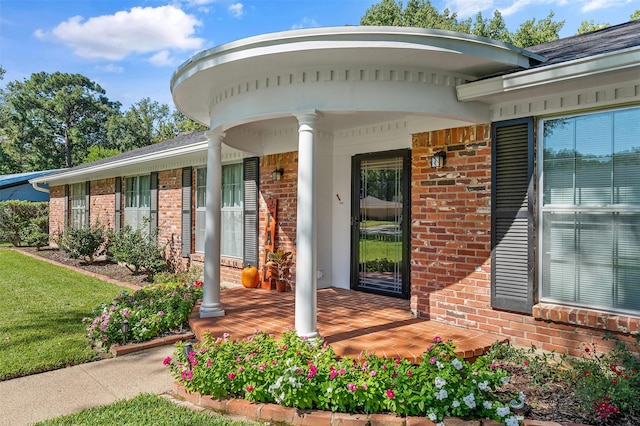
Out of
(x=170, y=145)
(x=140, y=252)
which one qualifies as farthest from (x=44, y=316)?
(x=170, y=145)

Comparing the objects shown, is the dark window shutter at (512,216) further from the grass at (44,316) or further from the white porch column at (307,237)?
the grass at (44,316)

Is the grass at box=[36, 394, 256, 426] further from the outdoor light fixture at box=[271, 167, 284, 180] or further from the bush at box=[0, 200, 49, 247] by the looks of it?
the bush at box=[0, 200, 49, 247]

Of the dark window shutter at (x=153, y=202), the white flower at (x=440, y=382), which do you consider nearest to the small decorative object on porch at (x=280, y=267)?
the white flower at (x=440, y=382)

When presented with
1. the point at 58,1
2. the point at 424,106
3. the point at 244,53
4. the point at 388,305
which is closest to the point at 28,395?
the point at 244,53

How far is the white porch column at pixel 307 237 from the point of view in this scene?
3791mm

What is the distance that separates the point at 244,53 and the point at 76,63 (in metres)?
43.8

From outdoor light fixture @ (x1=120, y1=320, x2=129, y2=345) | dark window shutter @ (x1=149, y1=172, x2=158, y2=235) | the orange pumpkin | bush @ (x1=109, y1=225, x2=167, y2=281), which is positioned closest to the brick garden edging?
outdoor light fixture @ (x1=120, y1=320, x2=129, y2=345)

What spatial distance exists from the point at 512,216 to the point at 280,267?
3840 millimetres

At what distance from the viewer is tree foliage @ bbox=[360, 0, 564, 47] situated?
2347 centimetres

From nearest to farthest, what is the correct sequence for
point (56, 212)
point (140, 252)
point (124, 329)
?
1. point (124, 329)
2. point (140, 252)
3. point (56, 212)

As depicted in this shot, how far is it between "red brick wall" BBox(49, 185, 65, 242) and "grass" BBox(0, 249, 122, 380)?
5.87 metres

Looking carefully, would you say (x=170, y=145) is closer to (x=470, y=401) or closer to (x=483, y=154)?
(x=483, y=154)

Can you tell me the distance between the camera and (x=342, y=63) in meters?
3.74

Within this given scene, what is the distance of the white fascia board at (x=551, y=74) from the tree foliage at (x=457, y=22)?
2169cm
